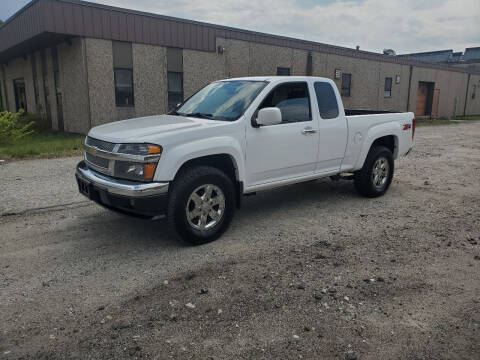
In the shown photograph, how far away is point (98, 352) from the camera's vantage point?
8.73 feet

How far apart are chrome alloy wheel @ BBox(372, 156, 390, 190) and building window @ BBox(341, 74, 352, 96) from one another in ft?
57.6

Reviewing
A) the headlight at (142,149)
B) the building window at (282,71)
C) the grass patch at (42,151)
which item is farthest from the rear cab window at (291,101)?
the building window at (282,71)

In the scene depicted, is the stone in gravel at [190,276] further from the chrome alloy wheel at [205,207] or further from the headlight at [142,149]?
the headlight at [142,149]

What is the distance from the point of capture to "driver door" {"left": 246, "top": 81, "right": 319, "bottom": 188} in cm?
486

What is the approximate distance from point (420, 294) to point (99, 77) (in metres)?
13.5

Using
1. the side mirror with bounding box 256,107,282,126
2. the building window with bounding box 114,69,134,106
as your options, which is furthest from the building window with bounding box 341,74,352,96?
the side mirror with bounding box 256,107,282,126

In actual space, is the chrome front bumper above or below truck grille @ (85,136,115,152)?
below

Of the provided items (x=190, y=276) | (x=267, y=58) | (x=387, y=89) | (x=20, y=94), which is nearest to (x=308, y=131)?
(x=190, y=276)

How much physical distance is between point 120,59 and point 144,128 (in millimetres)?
11292

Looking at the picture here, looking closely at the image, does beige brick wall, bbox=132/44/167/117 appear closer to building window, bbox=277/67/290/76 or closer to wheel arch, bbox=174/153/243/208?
building window, bbox=277/67/290/76

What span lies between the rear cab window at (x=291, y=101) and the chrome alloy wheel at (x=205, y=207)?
1.27 meters

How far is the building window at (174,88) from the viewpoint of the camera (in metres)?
16.1

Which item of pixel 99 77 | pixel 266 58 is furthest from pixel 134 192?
pixel 266 58

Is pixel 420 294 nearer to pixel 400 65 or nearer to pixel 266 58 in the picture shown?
pixel 266 58
